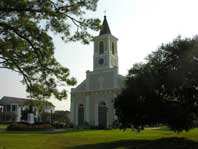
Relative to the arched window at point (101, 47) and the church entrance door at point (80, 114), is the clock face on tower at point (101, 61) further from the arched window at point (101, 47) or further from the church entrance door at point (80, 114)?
the church entrance door at point (80, 114)

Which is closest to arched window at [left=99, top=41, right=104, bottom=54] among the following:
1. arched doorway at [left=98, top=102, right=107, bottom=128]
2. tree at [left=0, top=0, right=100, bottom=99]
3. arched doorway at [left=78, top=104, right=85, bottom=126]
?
arched doorway at [left=98, top=102, right=107, bottom=128]

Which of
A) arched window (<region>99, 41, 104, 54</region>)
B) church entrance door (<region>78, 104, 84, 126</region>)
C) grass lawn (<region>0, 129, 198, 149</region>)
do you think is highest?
arched window (<region>99, 41, 104, 54</region>)

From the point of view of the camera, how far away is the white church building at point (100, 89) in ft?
170

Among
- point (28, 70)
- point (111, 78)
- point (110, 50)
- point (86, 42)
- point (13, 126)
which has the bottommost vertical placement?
point (13, 126)

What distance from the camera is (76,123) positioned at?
54.3 m

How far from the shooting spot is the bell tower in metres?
55.1

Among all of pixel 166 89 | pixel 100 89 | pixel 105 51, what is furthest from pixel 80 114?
pixel 166 89

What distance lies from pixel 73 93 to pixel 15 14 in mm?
48187

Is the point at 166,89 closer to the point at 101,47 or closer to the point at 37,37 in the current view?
the point at 37,37

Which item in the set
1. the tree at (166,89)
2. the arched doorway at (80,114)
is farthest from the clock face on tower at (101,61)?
the tree at (166,89)

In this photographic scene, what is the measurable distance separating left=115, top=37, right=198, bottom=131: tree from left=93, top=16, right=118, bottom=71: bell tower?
33069mm

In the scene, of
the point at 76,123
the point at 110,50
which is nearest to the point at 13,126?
the point at 76,123

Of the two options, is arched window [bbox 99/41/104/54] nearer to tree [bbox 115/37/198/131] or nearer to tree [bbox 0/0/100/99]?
tree [bbox 115/37/198/131]

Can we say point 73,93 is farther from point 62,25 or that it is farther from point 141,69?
point 62,25
